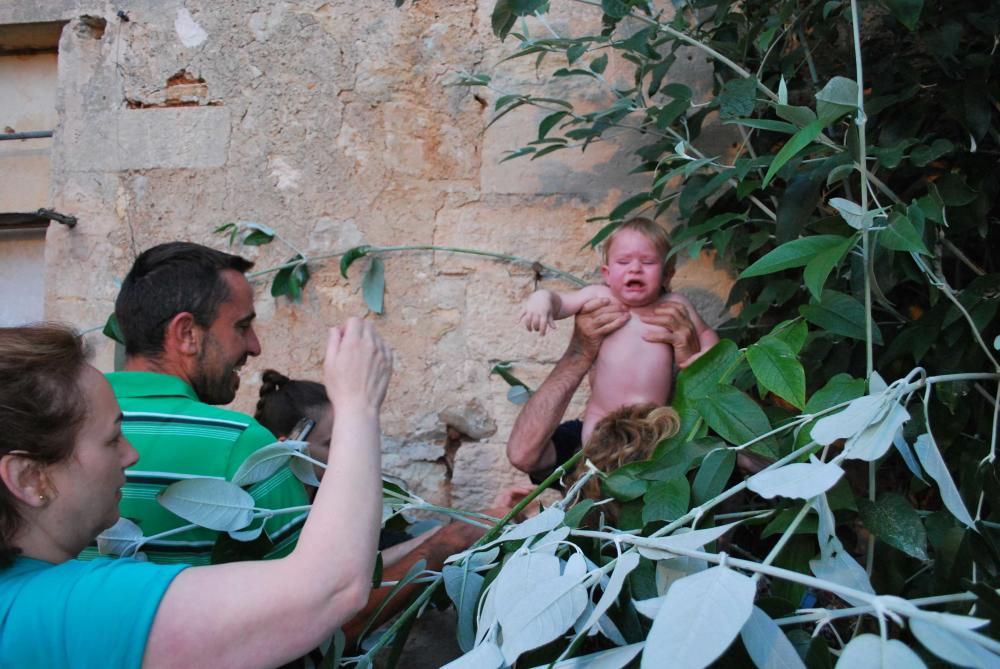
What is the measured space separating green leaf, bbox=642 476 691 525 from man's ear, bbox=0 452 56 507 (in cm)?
79

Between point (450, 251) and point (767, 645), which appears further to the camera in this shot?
point (450, 251)

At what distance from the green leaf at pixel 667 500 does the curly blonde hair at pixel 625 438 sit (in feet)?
1.20

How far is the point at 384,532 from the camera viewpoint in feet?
7.47

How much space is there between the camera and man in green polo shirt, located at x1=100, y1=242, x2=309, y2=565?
1556 millimetres

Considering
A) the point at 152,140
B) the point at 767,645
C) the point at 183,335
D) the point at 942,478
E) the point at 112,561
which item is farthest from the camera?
the point at 152,140

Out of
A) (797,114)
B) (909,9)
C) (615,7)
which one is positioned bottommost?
(797,114)

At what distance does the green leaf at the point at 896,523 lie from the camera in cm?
125

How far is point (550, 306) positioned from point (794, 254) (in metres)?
0.94

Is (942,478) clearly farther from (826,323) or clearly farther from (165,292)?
(165,292)

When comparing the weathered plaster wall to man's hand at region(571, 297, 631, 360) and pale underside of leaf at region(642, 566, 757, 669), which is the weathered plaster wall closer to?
man's hand at region(571, 297, 631, 360)

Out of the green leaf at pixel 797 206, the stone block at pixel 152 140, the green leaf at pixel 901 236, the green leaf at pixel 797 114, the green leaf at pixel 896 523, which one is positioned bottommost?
the green leaf at pixel 896 523

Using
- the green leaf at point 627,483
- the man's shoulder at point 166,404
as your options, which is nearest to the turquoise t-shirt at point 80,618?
the man's shoulder at point 166,404

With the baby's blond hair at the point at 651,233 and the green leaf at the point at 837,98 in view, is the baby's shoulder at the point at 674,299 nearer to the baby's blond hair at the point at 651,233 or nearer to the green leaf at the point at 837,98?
the baby's blond hair at the point at 651,233

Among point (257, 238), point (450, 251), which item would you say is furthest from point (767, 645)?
point (257, 238)
